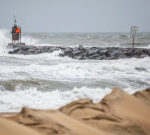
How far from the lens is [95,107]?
3.12 meters

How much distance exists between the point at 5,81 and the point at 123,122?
499 cm

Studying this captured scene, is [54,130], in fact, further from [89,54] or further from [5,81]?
[89,54]

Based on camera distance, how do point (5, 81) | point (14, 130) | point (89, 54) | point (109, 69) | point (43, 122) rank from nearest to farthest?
point (14, 130) < point (43, 122) < point (5, 81) < point (109, 69) < point (89, 54)

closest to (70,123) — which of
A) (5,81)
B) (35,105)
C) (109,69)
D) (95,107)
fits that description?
(95,107)

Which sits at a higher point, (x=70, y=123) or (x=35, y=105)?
(x=70, y=123)

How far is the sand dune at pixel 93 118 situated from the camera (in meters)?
2.63

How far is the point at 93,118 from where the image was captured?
2936 millimetres

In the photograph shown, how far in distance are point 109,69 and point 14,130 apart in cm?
898

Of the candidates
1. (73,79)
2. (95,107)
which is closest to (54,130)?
(95,107)

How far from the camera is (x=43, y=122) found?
266 cm

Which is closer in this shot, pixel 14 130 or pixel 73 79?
pixel 14 130

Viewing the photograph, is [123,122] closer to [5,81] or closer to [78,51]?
[5,81]

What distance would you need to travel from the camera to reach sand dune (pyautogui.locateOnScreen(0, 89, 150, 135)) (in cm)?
263

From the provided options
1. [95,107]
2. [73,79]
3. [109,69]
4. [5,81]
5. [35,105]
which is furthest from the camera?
[109,69]
